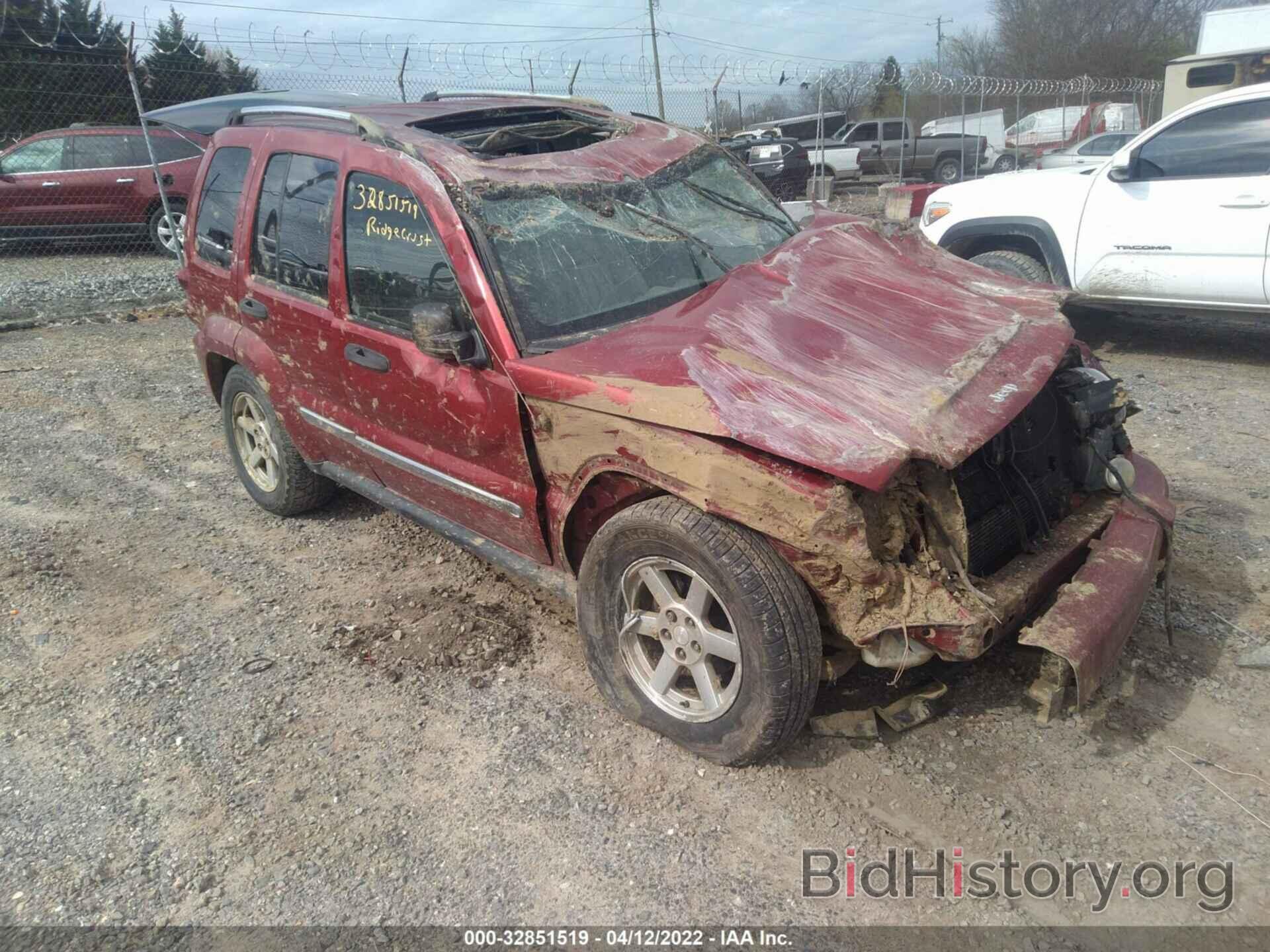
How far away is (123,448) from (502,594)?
11.9 feet

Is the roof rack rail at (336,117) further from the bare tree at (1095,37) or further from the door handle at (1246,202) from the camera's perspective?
the bare tree at (1095,37)

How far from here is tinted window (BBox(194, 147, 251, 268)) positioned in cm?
439

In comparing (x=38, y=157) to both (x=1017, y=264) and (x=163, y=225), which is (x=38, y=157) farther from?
(x=1017, y=264)

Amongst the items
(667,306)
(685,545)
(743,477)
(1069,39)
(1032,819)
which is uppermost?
(1069,39)

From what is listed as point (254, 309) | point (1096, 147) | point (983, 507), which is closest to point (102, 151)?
point (254, 309)

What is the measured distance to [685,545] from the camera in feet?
8.66

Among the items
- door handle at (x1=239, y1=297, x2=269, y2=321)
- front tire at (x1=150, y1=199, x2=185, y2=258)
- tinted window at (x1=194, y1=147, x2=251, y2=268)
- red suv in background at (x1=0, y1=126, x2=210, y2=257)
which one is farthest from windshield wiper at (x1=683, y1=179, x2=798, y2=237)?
front tire at (x1=150, y1=199, x2=185, y2=258)

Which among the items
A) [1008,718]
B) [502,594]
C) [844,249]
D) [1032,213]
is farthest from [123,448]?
[1032,213]

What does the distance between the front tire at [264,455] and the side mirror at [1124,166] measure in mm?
5838

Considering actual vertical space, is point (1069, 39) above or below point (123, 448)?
above

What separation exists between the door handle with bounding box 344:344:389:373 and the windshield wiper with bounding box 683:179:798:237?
150cm

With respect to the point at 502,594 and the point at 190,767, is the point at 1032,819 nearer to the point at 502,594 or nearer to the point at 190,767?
the point at 502,594

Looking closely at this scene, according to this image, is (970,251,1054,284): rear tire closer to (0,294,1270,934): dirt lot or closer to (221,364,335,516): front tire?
(0,294,1270,934): dirt lot
